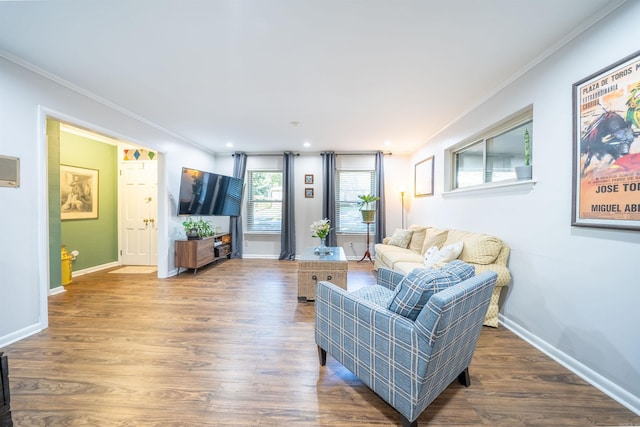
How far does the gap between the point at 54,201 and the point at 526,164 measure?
5971 millimetres

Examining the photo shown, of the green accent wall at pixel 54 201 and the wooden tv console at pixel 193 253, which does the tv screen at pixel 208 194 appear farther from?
the green accent wall at pixel 54 201

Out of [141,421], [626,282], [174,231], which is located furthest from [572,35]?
[174,231]

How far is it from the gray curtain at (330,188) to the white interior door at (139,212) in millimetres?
3486

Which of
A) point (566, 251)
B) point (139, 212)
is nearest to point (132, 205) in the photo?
point (139, 212)

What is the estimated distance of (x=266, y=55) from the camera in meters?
2.10

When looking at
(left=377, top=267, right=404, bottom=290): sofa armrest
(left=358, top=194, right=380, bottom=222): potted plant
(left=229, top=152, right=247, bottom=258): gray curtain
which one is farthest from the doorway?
(left=377, top=267, right=404, bottom=290): sofa armrest

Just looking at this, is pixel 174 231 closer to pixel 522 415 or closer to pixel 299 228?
pixel 299 228

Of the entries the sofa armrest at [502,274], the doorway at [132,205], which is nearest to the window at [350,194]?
the sofa armrest at [502,274]

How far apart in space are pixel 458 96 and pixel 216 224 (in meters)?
5.14

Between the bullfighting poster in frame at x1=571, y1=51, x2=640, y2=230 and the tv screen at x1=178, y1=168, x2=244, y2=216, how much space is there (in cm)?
485

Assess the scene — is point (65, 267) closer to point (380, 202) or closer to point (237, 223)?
point (237, 223)

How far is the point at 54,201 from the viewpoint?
3.50 metres

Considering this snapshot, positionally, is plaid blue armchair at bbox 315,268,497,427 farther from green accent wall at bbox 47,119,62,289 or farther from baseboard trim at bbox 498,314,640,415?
green accent wall at bbox 47,119,62,289

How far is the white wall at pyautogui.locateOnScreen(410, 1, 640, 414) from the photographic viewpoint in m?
1.51
